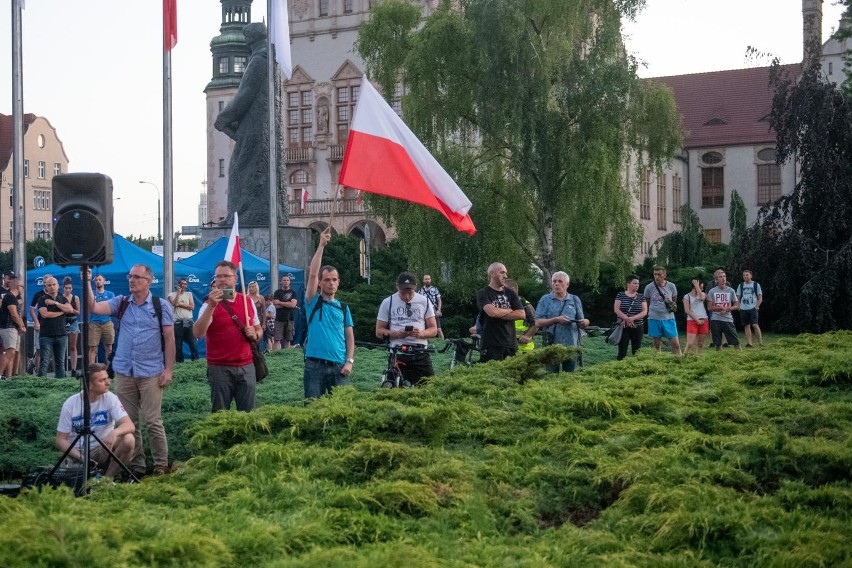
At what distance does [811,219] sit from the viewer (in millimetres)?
39750

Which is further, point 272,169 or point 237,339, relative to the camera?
point 272,169

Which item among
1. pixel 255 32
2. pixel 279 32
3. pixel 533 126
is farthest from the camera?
pixel 533 126

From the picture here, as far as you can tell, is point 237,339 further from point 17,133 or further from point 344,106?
point 344,106

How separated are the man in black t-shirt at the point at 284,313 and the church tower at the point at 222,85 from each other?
72760 mm

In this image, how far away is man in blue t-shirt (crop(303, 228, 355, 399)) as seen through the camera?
1125 centimetres

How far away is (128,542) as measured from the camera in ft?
14.7

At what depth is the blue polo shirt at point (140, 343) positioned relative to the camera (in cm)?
1088

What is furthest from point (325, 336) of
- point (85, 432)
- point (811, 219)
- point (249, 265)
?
point (811, 219)

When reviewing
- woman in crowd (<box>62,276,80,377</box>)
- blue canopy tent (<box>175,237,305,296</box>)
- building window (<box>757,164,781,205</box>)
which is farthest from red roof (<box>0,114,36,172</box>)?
woman in crowd (<box>62,276,80,377</box>)

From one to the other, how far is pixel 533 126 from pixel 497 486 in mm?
28524

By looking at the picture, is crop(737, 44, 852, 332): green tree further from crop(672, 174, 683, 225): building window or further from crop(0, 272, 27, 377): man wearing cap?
crop(672, 174, 683, 225): building window

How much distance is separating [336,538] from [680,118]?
3233 cm

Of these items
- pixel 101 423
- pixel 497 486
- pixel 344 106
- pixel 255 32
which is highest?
pixel 344 106

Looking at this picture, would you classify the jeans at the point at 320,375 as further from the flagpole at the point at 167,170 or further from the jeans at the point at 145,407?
the flagpole at the point at 167,170
